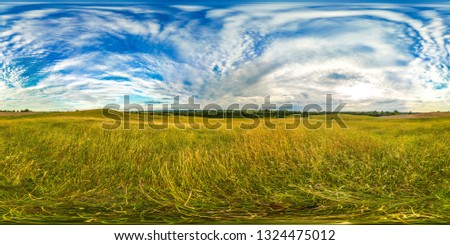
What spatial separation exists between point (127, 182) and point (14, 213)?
125 cm

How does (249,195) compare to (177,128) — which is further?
(177,128)

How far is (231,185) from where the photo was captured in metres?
4.39

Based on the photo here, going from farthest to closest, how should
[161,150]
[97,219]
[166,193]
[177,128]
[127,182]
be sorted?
[177,128]
[161,150]
[127,182]
[166,193]
[97,219]

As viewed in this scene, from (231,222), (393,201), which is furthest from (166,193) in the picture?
(393,201)

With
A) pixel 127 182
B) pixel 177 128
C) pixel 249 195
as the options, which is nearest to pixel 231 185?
pixel 249 195

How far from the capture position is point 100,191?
4.39 metres

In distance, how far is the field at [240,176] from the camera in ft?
13.4

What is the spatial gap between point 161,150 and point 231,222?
1921mm

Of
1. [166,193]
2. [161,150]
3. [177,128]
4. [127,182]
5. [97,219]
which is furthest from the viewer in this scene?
[177,128]

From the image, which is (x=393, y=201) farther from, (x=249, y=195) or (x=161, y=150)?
(x=161, y=150)

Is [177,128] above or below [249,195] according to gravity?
above

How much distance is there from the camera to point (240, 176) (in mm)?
4520

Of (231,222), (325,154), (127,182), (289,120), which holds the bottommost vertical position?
(231,222)

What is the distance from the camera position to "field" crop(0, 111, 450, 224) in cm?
409
